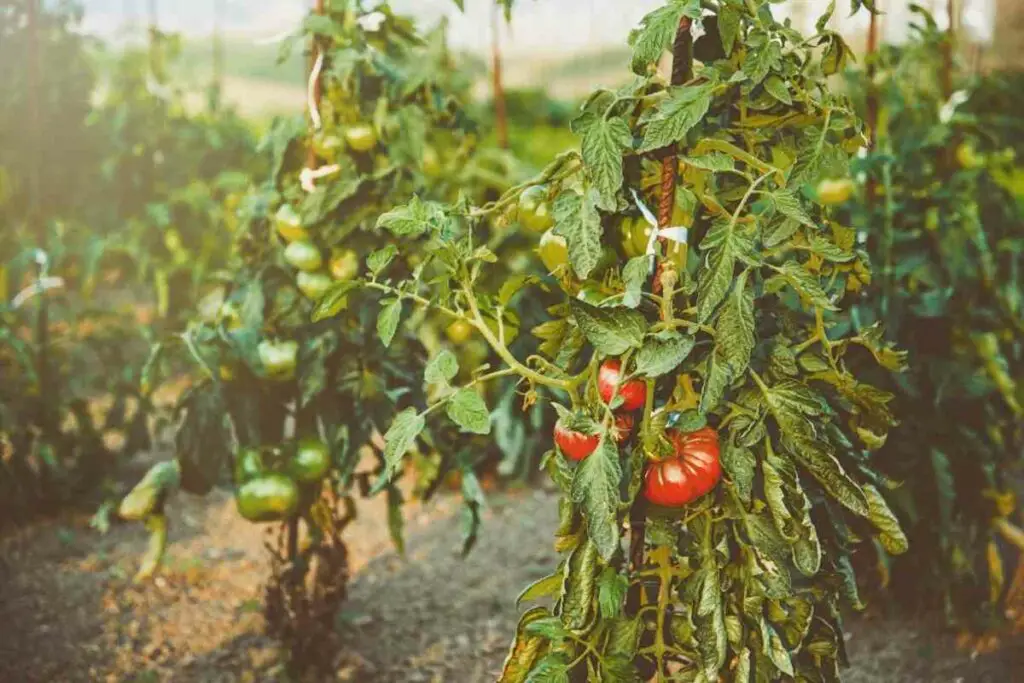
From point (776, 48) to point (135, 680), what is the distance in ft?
6.36

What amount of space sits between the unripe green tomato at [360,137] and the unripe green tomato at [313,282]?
27 cm

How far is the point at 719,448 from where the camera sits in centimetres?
125

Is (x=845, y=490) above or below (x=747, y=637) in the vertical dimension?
above

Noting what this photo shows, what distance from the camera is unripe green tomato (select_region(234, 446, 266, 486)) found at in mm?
1944

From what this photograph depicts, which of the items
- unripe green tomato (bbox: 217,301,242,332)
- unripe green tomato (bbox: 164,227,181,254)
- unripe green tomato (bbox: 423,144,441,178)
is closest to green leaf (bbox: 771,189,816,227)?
unripe green tomato (bbox: 217,301,242,332)

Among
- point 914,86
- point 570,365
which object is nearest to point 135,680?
point 570,365

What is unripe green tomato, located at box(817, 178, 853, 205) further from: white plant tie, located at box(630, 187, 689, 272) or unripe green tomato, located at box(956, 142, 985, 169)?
white plant tie, located at box(630, 187, 689, 272)

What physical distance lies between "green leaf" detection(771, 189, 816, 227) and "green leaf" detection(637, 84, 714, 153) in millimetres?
137

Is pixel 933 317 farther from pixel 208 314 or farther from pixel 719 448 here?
pixel 208 314

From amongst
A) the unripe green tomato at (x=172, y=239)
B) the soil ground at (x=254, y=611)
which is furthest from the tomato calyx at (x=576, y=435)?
the unripe green tomato at (x=172, y=239)

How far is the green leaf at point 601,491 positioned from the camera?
45.5 inches

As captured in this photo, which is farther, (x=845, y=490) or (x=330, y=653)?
(x=330, y=653)

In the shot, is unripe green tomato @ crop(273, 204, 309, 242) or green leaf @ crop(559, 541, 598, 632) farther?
unripe green tomato @ crop(273, 204, 309, 242)

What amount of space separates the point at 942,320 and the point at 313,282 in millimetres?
1463
